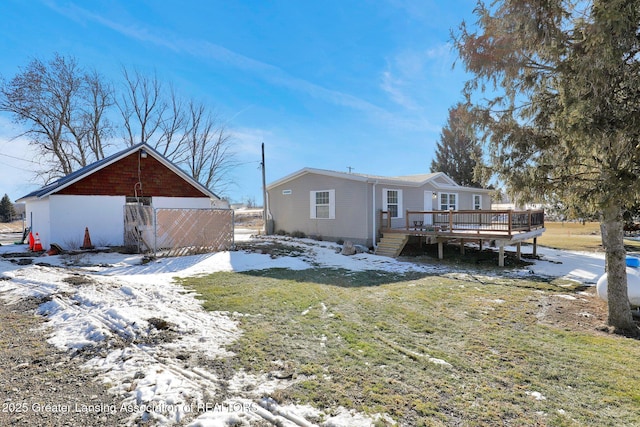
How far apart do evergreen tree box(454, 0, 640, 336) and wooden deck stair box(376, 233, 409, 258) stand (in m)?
7.26

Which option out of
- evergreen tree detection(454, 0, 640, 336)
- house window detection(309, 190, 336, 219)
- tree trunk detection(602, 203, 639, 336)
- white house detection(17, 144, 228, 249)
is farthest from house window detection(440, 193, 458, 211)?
white house detection(17, 144, 228, 249)

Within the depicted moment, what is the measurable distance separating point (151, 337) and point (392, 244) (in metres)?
10.6

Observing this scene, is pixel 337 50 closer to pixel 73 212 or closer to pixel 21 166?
pixel 73 212

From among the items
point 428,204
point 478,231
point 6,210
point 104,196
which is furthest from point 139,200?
point 6,210

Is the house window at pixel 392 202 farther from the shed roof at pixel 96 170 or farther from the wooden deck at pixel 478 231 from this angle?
the shed roof at pixel 96 170

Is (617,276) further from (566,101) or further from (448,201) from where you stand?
(448,201)

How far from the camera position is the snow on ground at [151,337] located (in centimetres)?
268

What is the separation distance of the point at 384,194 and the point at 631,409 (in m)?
12.0

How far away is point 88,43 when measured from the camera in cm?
1656

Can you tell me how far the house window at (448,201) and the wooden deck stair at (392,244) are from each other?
5.88m

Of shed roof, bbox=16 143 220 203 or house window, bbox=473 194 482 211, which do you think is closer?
shed roof, bbox=16 143 220 203

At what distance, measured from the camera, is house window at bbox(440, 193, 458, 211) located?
18.4 metres

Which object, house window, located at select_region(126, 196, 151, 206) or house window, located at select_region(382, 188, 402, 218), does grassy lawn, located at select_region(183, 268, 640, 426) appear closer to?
house window, located at select_region(382, 188, 402, 218)

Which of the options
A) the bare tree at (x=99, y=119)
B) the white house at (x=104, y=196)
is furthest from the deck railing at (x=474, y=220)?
the bare tree at (x=99, y=119)
